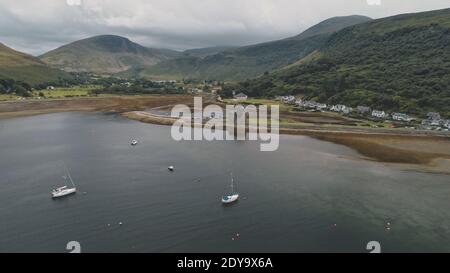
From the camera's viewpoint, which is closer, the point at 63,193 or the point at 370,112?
the point at 63,193

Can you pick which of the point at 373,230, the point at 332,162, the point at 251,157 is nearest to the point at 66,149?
the point at 251,157

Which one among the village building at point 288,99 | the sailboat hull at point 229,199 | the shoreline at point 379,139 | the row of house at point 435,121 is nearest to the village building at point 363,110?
the row of house at point 435,121

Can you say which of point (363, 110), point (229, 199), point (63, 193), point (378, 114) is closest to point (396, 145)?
point (378, 114)

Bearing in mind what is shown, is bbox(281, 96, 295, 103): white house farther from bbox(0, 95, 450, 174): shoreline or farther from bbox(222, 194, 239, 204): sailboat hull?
bbox(222, 194, 239, 204): sailboat hull

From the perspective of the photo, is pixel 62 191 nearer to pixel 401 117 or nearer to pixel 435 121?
pixel 435 121

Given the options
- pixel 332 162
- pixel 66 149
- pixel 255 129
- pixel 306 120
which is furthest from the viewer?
pixel 306 120

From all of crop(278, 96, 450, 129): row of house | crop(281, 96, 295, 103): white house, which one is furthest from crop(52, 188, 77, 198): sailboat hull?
crop(281, 96, 295, 103): white house

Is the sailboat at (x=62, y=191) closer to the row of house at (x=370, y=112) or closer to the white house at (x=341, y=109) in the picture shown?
the row of house at (x=370, y=112)

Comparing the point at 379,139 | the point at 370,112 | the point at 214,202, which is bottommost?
the point at 214,202

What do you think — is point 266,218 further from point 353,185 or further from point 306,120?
point 306,120
